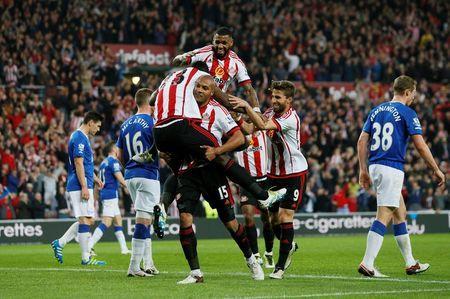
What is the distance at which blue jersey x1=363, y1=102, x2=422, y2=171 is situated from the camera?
1338 centimetres

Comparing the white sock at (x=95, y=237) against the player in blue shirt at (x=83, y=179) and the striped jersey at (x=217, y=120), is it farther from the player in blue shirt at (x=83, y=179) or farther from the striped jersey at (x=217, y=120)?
→ the striped jersey at (x=217, y=120)

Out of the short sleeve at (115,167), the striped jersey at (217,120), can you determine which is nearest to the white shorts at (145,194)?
the striped jersey at (217,120)

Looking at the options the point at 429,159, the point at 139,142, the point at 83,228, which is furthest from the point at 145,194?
the point at 429,159

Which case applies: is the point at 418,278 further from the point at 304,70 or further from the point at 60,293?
the point at 304,70

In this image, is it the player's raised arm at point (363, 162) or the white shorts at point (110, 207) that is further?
the white shorts at point (110, 207)

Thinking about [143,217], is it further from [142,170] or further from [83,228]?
[83,228]

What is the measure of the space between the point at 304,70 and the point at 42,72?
11.1m

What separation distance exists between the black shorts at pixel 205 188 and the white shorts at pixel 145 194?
1.64 m

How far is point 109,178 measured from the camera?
21859 mm

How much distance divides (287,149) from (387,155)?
154cm

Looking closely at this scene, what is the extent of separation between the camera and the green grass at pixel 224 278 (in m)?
11.3

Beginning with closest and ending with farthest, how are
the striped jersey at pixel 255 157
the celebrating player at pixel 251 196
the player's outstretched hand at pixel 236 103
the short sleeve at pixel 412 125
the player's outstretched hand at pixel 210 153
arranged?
the player's outstretched hand at pixel 210 153
the player's outstretched hand at pixel 236 103
the short sleeve at pixel 412 125
the celebrating player at pixel 251 196
the striped jersey at pixel 255 157

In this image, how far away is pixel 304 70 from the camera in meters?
38.7

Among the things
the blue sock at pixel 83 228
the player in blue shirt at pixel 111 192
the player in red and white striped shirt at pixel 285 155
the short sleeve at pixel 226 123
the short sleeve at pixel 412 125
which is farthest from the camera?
the player in blue shirt at pixel 111 192
